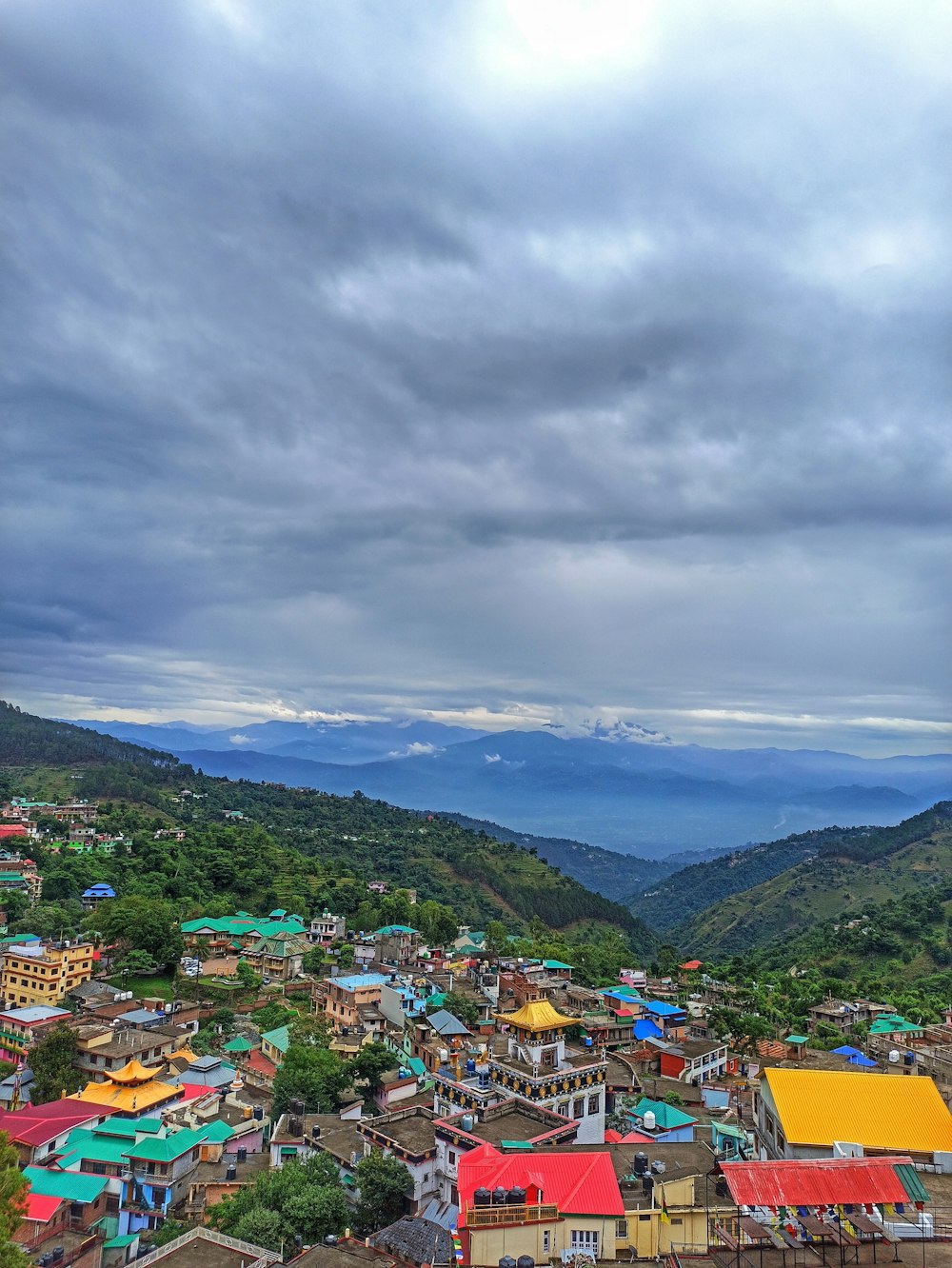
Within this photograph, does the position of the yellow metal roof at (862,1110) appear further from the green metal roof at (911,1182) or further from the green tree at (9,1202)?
the green tree at (9,1202)

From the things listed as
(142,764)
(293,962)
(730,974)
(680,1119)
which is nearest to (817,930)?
(730,974)

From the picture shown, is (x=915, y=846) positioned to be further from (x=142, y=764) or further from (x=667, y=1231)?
(x=667, y=1231)

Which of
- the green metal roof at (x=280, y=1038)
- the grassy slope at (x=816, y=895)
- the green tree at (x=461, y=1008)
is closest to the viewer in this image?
the green metal roof at (x=280, y=1038)

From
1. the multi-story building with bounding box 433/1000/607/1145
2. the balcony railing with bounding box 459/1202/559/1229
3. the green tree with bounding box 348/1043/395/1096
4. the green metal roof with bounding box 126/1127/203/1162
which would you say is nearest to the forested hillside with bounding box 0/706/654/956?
the green tree with bounding box 348/1043/395/1096

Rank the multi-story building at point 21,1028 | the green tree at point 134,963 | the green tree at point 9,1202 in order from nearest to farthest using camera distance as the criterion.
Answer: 1. the green tree at point 9,1202
2. the multi-story building at point 21,1028
3. the green tree at point 134,963

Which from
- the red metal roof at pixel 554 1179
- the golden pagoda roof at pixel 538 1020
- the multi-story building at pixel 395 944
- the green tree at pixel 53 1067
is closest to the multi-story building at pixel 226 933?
the multi-story building at pixel 395 944
